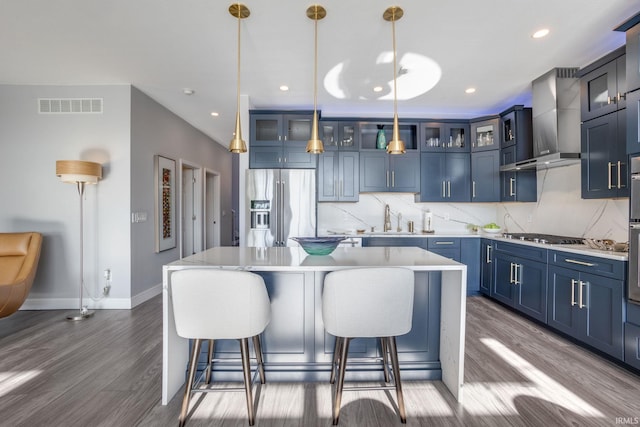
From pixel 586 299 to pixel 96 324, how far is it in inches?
190

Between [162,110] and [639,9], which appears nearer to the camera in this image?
[639,9]

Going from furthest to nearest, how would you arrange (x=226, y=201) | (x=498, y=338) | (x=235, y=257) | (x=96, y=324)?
(x=226, y=201) → (x=96, y=324) → (x=498, y=338) → (x=235, y=257)

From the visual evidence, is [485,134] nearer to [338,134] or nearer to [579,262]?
[338,134]

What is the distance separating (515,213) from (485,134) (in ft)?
4.19

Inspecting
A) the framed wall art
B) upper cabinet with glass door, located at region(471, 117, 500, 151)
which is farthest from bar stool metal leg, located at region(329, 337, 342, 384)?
upper cabinet with glass door, located at region(471, 117, 500, 151)

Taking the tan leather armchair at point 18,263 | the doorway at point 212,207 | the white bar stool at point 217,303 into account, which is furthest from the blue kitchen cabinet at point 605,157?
the doorway at point 212,207

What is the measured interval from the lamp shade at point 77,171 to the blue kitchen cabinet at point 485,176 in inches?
198

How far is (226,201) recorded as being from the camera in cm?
746

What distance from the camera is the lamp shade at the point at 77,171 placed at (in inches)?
124

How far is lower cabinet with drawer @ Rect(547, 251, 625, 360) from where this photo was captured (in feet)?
7.59

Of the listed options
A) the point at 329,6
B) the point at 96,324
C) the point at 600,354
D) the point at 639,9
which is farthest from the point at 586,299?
the point at 96,324

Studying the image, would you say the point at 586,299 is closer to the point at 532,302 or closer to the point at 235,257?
the point at 532,302

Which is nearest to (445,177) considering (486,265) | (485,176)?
(485,176)

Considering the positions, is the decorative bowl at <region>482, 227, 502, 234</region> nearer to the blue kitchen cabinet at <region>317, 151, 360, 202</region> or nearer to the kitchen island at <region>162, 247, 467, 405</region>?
the blue kitchen cabinet at <region>317, 151, 360, 202</region>
